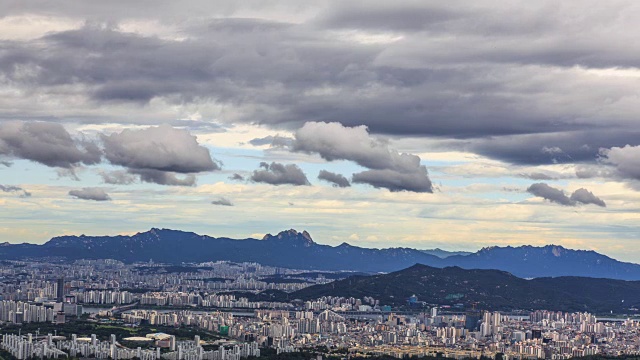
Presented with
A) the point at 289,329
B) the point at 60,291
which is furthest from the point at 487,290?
the point at 289,329

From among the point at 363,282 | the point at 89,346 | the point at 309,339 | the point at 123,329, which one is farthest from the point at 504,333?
the point at 363,282

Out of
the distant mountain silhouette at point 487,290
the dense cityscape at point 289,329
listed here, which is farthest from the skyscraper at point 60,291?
the distant mountain silhouette at point 487,290

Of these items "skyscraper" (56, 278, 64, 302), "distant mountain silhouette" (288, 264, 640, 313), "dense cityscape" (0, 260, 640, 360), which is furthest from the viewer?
"distant mountain silhouette" (288, 264, 640, 313)

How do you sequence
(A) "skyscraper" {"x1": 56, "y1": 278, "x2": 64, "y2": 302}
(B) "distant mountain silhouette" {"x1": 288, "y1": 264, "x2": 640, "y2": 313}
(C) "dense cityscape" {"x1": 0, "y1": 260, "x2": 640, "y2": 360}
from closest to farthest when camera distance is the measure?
1. (C) "dense cityscape" {"x1": 0, "y1": 260, "x2": 640, "y2": 360}
2. (A) "skyscraper" {"x1": 56, "y1": 278, "x2": 64, "y2": 302}
3. (B) "distant mountain silhouette" {"x1": 288, "y1": 264, "x2": 640, "y2": 313}

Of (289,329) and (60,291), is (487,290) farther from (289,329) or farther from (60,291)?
(289,329)

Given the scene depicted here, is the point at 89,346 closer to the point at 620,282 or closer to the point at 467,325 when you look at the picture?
the point at 467,325

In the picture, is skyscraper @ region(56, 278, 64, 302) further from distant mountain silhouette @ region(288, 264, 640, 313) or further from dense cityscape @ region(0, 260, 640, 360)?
distant mountain silhouette @ region(288, 264, 640, 313)

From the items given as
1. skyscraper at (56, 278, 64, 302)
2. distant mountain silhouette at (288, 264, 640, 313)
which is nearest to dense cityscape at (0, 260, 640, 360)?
skyscraper at (56, 278, 64, 302)
